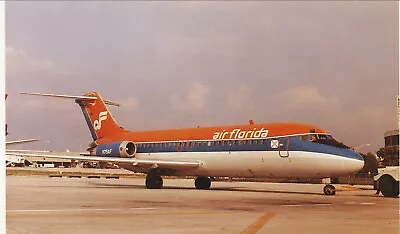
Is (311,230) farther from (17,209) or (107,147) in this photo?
(107,147)

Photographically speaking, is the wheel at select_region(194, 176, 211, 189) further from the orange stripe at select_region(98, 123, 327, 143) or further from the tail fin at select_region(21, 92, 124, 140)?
the tail fin at select_region(21, 92, 124, 140)

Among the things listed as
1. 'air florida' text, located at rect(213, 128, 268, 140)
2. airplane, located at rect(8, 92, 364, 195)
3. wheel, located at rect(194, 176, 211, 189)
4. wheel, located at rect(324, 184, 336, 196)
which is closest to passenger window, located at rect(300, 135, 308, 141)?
airplane, located at rect(8, 92, 364, 195)

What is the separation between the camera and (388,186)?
795 inches

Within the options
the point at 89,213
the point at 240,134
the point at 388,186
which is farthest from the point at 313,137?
the point at 89,213

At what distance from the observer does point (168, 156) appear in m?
27.0

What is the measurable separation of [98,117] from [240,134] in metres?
11.6

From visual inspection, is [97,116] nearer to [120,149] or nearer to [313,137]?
[120,149]

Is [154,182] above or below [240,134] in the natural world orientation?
below

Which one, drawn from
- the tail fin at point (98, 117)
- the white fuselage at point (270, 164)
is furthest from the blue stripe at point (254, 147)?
the tail fin at point (98, 117)

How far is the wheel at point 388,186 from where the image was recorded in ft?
65.7

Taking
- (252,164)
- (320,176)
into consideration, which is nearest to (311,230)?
(320,176)

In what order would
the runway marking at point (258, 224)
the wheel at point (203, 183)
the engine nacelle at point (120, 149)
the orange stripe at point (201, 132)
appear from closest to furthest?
1. the runway marking at point (258, 224)
2. the orange stripe at point (201, 132)
3. the engine nacelle at point (120, 149)
4. the wheel at point (203, 183)

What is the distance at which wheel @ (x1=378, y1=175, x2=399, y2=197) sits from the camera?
20031 mm

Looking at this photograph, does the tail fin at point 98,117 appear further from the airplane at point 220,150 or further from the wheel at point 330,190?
the wheel at point 330,190
